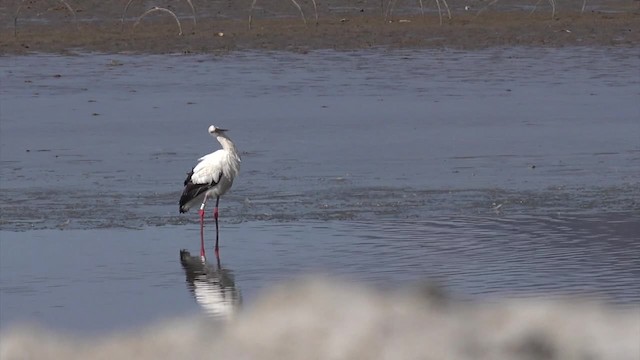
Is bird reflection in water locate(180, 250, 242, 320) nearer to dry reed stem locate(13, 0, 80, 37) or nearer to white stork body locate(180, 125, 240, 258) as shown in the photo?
white stork body locate(180, 125, 240, 258)

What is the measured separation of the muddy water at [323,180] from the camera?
12.4 m

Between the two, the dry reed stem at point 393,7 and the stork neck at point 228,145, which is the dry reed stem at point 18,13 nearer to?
the dry reed stem at point 393,7

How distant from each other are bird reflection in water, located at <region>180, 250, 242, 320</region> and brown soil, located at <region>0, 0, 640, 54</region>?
16654 mm

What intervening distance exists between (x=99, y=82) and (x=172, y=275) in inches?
512

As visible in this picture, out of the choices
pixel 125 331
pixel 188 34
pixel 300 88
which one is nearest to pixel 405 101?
pixel 300 88

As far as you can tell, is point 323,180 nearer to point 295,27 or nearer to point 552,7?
point 295,27

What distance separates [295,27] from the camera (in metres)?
32.8

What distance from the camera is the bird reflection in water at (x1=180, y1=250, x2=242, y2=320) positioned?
37.6 ft

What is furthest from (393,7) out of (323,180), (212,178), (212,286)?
(212,286)

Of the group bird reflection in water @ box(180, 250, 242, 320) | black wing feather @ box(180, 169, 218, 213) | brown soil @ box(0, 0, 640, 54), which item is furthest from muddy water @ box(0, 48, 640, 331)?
brown soil @ box(0, 0, 640, 54)

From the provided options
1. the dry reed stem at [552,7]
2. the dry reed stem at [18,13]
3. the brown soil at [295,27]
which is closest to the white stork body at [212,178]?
the brown soil at [295,27]

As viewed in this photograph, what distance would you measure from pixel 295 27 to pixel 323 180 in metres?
16.6

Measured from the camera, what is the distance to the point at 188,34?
32.0 meters

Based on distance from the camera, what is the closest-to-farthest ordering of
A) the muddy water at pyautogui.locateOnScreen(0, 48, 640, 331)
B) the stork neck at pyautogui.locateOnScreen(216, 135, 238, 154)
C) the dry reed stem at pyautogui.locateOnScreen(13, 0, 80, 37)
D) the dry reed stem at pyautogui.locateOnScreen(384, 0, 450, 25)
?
the muddy water at pyautogui.locateOnScreen(0, 48, 640, 331) → the stork neck at pyautogui.locateOnScreen(216, 135, 238, 154) → the dry reed stem at pyautogui.locateOnScreen(13, 0, 80, 37) → the dry reed stem at pyautogui.locateOnScreen(384, 0, 450, 25)
